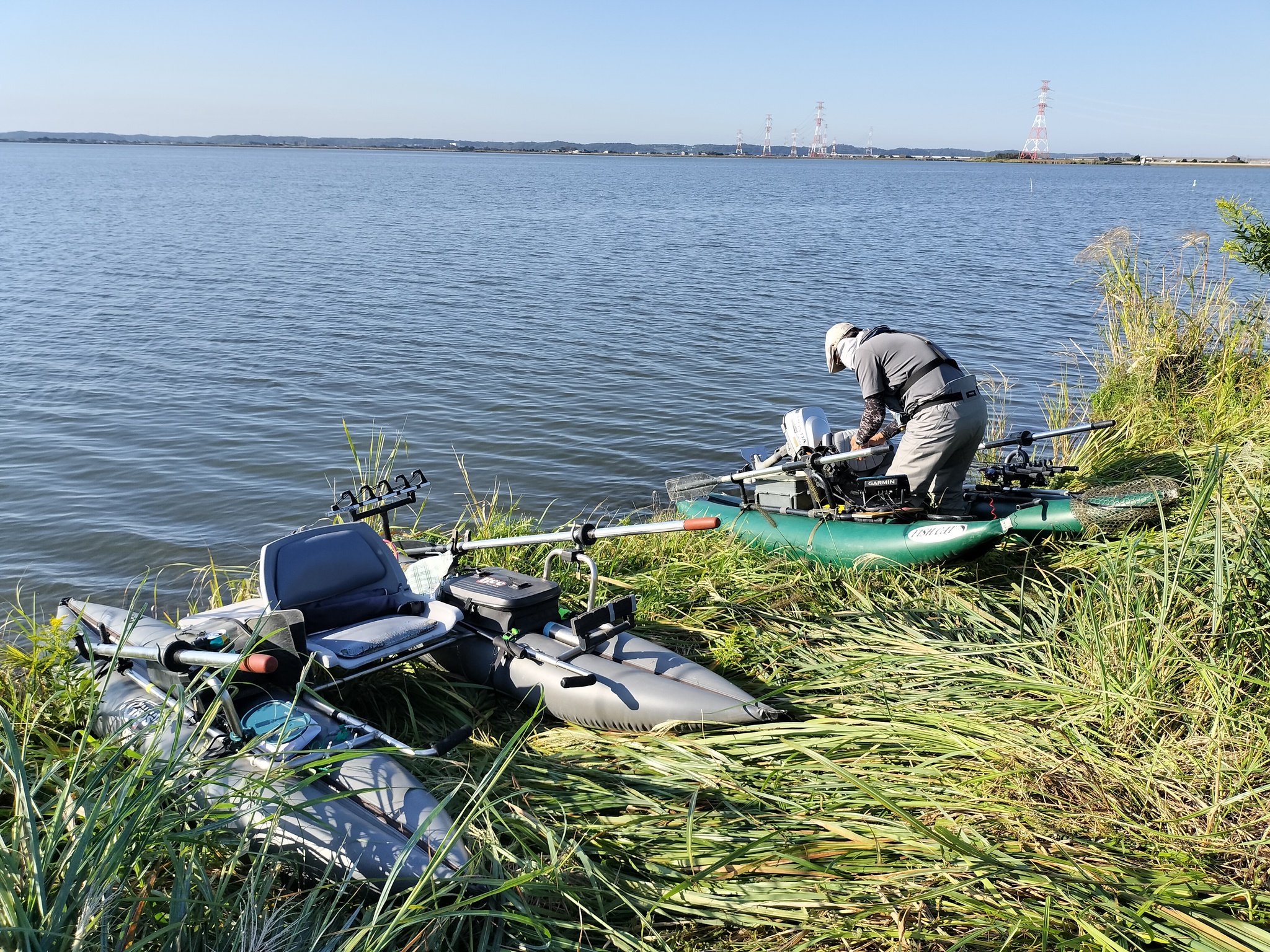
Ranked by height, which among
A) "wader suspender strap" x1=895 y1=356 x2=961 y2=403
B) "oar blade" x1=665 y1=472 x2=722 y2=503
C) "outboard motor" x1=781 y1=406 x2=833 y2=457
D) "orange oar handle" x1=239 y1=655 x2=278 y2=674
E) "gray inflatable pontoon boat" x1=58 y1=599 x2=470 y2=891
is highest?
"wader suspender strap" x1=895 y1=356 x2=961 y2=403

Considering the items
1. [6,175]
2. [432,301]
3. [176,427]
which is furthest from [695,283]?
[6,175]

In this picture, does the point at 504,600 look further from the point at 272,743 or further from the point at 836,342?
the point at 836,342

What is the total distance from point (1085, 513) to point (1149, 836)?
3.43m

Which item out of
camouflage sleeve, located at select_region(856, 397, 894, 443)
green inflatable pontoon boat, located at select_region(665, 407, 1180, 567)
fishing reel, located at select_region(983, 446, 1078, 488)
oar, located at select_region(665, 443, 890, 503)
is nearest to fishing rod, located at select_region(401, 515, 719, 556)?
green inflatable pontoon boat, located at select_region(665, 407, 1180, 567)

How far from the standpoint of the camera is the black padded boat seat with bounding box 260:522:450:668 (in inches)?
179

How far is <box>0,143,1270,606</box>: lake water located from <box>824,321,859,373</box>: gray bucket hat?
10.5 ft

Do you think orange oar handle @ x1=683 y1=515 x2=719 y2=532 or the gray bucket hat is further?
the gray bucket hat

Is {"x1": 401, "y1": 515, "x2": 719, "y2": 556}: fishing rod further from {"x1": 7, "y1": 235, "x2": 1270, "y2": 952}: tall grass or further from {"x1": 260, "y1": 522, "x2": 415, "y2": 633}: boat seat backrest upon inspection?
{"x1": 7, "y1": 235, "x2": 1270, "y2": 952}: tall grass

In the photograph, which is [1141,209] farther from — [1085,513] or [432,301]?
[1085,513]

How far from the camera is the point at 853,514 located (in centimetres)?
698

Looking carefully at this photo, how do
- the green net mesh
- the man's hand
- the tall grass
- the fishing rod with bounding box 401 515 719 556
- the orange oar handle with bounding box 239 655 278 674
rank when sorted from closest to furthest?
the tall grass
the orange oar handle with bounding box 239 655 278 674
the fishing rod with bounding box 401 515 719 556
the green net mesh
the man's hand

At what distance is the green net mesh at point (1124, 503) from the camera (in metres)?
5.96

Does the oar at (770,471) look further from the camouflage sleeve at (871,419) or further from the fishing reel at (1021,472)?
the fishing reel at (1021,472)

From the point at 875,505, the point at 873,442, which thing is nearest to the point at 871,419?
the point at 873,442
